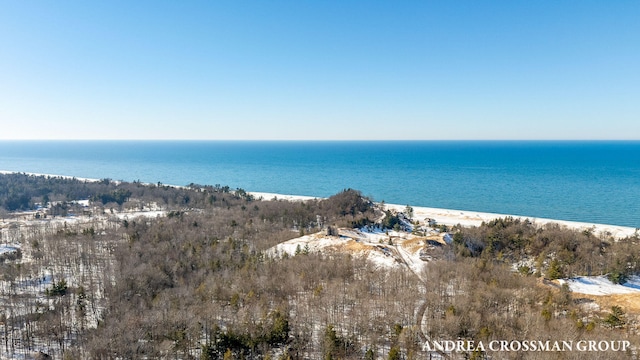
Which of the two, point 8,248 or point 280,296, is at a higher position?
point 280,296

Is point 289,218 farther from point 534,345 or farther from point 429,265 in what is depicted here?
point 534,345

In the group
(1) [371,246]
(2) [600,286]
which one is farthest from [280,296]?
(2) [600,286]

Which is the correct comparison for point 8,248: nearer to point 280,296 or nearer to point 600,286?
point 280,296

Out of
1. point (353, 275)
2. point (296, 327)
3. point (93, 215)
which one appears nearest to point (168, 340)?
point (296, 327)

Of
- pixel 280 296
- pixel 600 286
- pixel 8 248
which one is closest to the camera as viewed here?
pixel 280 296

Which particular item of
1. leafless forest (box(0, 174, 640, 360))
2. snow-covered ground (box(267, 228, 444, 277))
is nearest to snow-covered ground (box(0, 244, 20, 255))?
leafless forest (box(0, 174, 640, 360))

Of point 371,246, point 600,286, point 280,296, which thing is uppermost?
point 371,246

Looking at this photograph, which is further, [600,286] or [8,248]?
[8,248]

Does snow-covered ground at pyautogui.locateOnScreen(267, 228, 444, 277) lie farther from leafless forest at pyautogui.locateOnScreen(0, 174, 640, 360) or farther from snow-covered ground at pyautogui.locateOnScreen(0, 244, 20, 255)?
snow-covered ground at pyautogui.locateOnScreen(0, 244, 20, 255)

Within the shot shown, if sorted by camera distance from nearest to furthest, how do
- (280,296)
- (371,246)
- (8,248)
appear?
(280,296) < (371,246) < (8,248)
